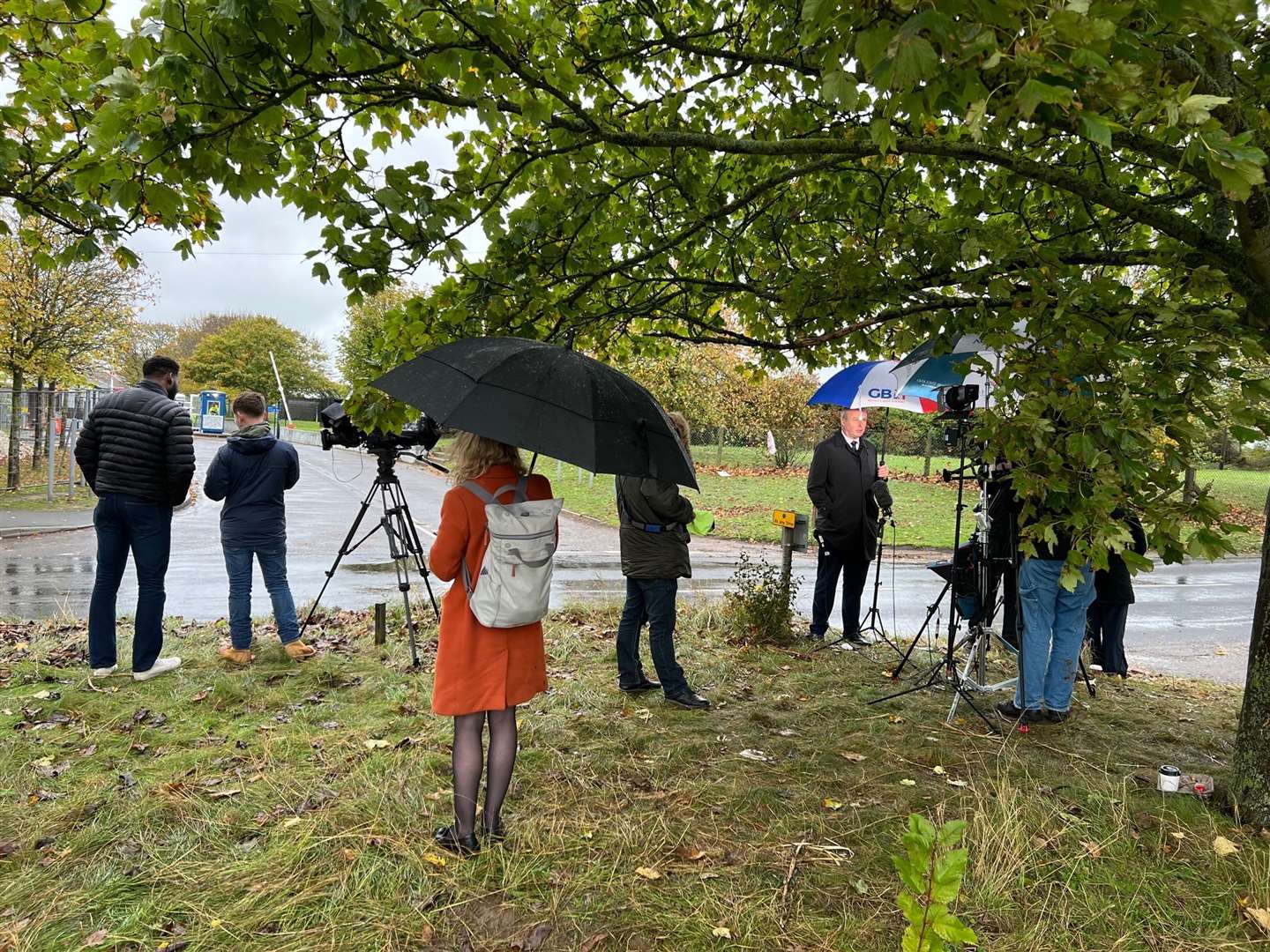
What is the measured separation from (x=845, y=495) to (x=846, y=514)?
0.52ft

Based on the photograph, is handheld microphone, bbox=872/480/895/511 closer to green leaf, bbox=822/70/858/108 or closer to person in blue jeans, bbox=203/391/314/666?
person in blue jeans, bbox=203/391/314/666

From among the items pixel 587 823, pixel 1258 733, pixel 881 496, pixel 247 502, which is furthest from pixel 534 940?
pixel 881 496

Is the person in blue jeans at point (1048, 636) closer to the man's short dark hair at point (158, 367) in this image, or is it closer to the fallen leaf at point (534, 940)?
the fallen leaf at point (534, 940)

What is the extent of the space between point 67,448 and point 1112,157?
65.4 ft

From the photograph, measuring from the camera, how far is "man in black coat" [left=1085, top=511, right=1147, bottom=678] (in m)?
5.58

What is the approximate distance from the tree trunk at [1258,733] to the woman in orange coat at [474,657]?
3.10 meters

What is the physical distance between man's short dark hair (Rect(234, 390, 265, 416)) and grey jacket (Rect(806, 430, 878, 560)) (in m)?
4.35

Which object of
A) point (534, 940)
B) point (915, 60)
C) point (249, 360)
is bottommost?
point (534, 940)

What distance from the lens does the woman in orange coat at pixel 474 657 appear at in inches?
109

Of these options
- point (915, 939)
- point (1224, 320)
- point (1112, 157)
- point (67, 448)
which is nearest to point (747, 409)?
point (67, 448)

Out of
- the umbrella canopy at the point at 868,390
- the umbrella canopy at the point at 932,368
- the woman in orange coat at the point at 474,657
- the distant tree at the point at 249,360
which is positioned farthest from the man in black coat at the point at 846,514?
the distant tree at the point at 249,360

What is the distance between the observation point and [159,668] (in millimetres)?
5086

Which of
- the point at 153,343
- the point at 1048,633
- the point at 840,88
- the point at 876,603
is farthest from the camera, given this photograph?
the point at 153,343

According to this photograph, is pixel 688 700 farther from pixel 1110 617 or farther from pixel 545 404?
pixel 1110 617
